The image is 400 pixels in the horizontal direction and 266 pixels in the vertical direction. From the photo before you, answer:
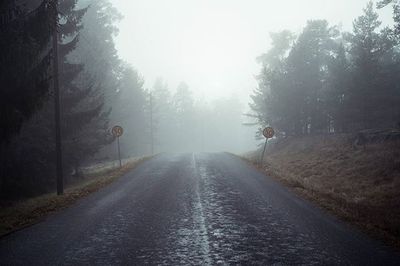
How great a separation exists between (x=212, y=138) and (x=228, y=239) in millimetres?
107441

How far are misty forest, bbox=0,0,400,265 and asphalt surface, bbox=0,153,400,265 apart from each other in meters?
0.48

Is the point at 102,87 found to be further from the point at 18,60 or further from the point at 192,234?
the point at 192,234

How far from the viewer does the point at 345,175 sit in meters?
20.5

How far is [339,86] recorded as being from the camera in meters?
35.6

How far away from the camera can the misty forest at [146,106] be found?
45.0 ft

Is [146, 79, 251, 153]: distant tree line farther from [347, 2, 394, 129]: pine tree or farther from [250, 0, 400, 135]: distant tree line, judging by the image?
[347, 2, 394, 129]: pine tree

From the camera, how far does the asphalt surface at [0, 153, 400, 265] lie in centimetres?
757

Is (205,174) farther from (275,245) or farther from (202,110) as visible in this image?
(202,110)

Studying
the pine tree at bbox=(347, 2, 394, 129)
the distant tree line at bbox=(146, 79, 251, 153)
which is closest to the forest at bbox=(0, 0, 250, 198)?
the pine tree at bbox=(347, 2, 394, 129)

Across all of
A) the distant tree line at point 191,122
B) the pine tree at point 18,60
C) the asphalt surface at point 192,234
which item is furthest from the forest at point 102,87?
the distant tree line at point 191,122

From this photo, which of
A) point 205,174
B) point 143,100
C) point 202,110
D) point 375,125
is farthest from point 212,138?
point 205,174

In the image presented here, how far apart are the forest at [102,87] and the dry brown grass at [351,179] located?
6.84 metres

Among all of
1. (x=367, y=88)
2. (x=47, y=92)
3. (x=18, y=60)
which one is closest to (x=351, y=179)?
(x=47, y=92)

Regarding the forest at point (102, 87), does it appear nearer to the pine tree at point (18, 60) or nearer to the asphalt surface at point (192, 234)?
the pine tree at point (18, 60)
